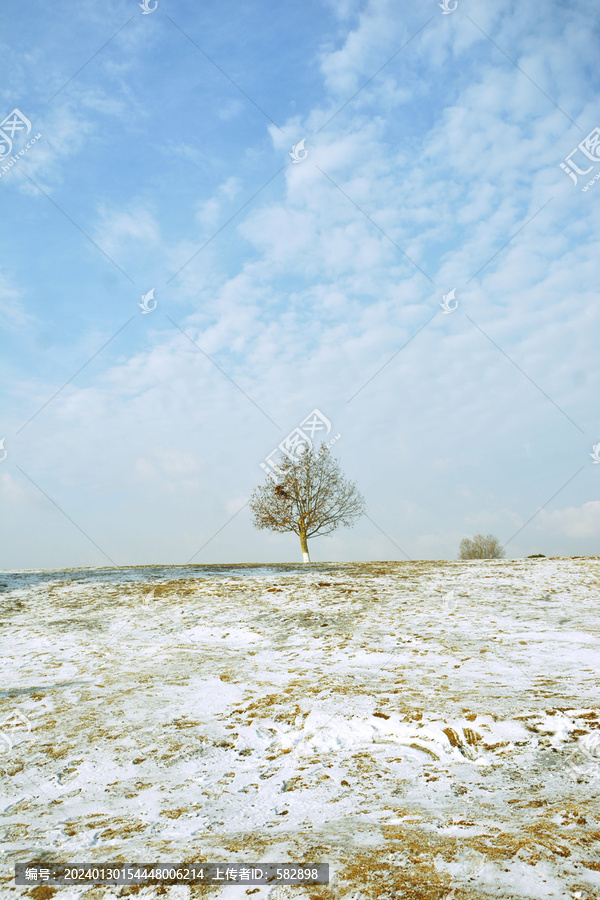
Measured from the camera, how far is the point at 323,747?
5.58m

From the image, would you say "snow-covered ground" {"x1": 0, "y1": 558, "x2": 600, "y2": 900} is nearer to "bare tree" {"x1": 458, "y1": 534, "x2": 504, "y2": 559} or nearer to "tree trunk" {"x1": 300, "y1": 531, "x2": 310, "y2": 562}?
"tree trunk" {"x1": 300, "y1": 531, "x2": 310, "y2": 562}

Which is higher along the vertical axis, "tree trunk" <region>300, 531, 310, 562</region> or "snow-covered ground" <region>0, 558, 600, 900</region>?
"tree trunk" <region>300, 531, 310, 562</region>

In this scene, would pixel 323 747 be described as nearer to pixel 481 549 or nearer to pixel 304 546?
pixel 304 546

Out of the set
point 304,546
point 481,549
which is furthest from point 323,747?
point 481,549

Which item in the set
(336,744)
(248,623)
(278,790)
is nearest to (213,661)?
(248,623)

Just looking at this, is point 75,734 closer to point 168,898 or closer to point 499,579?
point 168,898

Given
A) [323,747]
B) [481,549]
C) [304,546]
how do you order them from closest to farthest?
[323,747], [304,546], [481,549]

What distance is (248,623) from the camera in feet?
39.5

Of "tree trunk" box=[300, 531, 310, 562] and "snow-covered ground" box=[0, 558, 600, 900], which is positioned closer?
"snow-covered ground" box=[0, 558, 600, 900]

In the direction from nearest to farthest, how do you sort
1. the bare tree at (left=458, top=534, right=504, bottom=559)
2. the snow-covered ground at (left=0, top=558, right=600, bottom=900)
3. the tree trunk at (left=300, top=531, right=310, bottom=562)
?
the snow-covered ground at (left=0, top=558, right=600, bottom=900) → the tree trunk at (left=300, top=531, right=310, bottom=562) → the bare tree at (left=458, top=534, right=504, bottom=559)

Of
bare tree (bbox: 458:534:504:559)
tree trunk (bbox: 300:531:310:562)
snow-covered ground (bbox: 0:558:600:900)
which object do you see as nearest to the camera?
snow-covered ground (bbox: 0:558:600:900)

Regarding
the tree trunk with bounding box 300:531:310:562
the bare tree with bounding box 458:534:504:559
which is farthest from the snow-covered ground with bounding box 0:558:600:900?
the bare tree with bounding box 458:534:504:559

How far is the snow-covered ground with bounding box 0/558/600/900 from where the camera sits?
325 centimetres

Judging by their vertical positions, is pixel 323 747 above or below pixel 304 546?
below
